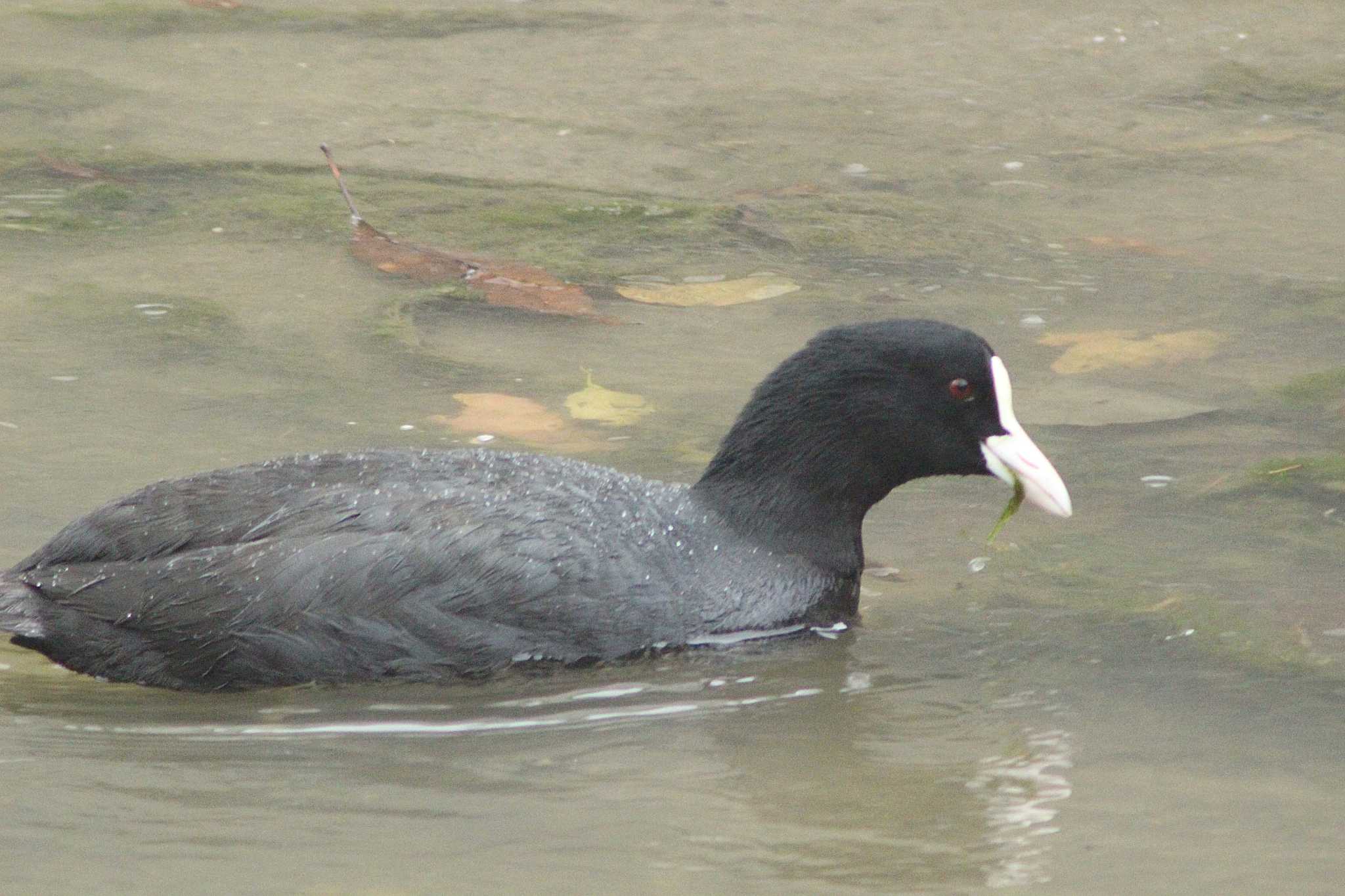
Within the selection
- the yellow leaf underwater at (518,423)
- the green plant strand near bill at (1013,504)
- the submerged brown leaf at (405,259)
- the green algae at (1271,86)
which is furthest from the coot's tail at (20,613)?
the green algae at (1271,86)

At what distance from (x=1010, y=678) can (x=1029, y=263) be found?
269 centimetres

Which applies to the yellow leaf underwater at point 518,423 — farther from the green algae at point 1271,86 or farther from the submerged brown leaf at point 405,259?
the green algae at point 1271,86

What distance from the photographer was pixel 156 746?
3375mm

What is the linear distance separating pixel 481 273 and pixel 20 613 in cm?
244

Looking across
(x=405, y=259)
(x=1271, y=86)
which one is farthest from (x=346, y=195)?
(x=1271, y=86)

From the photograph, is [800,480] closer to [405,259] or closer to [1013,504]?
[1013,504]

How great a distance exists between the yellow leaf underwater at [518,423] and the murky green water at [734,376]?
0.05 meters

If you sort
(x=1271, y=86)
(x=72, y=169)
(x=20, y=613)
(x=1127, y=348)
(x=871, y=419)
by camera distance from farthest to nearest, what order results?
(x=1271, y=86), (x=72, y=169), (x=1127, y=348), (x=871, y=419), (x=20, y=613)

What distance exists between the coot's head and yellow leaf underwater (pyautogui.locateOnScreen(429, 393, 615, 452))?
0.68m

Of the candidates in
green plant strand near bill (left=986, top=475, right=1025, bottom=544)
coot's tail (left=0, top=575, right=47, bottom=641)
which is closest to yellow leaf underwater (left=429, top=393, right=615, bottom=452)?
green plant strand near bill (left=986, top=475, right=1025, bottom=544)

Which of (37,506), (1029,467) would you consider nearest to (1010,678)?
(1029,467)

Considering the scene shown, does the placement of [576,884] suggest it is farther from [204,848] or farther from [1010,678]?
[1010,678]

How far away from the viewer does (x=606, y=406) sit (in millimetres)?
5043

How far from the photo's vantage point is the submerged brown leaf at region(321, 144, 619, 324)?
18.9 feet
